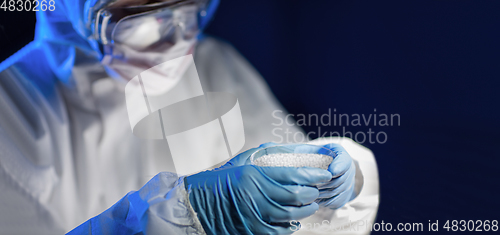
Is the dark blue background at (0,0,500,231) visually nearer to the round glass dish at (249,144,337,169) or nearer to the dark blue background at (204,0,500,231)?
the dark blue background at (204,0,500,231)

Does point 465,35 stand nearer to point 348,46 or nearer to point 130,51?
point 348,46

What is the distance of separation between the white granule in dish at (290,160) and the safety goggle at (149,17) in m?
0.53

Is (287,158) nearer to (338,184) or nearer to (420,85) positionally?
(338,184)

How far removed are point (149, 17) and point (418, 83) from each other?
0.81 m

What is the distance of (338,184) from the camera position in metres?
0.73

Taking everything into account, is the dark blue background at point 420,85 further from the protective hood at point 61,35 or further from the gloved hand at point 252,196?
the protective hood at point 61,35

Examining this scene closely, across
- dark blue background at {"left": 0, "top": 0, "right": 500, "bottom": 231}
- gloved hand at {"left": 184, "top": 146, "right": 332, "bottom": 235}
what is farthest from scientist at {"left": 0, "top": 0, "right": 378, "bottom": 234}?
dark blue background at {"left": 0, "top": 0, "right": 500, "bottom": 231}

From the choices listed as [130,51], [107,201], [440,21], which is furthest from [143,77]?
[440,21]

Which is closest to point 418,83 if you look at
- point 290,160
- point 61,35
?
point 290,160

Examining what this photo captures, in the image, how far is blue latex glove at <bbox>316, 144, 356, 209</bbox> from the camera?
25.8 inches

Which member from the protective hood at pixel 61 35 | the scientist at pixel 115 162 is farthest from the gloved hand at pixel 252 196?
the protective hood at pixel 61 35

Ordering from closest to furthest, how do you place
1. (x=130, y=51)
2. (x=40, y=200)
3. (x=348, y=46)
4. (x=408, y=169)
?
(x=40, y=200) < (x=130, y=51) < (x=408, y=169) < (x=348, y=46)

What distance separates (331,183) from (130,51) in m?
0.66

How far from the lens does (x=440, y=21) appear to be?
0.88 metres
